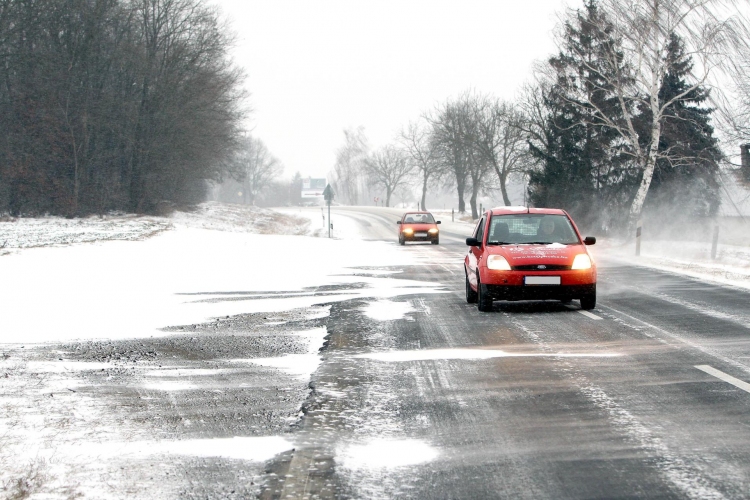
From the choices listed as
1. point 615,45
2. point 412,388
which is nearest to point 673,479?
point 412,388

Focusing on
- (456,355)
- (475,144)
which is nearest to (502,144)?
(475,144)

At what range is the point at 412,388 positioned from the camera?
6.91 meters

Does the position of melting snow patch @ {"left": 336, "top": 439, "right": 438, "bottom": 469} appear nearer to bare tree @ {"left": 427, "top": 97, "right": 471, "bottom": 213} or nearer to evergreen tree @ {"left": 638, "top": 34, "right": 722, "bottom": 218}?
evergreen tree @ {"left": 638, "top": 34, "right": 722, "bottom": 218}

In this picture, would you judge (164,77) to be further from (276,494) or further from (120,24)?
(276,494)

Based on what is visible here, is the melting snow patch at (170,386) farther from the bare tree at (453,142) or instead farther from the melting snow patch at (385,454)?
the bare tree at (453,142)

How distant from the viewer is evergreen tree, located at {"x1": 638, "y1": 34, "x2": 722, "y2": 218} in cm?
3922

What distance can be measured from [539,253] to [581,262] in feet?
2.01

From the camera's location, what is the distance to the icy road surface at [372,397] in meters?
4.53

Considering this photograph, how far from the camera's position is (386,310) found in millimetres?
12414

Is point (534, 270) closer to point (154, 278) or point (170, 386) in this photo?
point (170, 386)

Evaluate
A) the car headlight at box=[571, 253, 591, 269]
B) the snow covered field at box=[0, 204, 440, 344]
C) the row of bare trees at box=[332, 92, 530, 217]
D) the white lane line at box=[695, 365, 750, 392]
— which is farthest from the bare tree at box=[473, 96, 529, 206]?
the white lane line at box=[695, 365, 750, 392]

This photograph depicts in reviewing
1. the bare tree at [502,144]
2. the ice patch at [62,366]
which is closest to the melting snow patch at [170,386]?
the ice patch at [62,366]

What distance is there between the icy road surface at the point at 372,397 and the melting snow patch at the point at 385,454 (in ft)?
0.06

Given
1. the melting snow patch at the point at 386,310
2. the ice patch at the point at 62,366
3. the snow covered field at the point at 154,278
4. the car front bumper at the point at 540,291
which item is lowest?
the snow covered field at the point at 154,278
